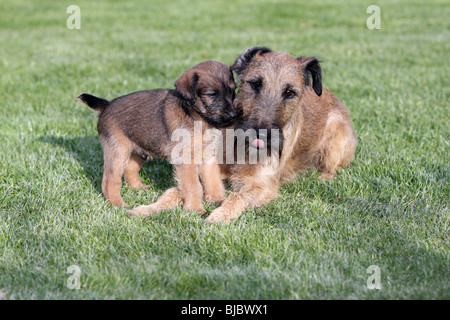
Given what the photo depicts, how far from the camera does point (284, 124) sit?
197 inches

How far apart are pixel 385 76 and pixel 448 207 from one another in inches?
210

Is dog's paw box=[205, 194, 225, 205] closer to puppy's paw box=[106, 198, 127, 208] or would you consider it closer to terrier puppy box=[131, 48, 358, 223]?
terrier puppy box=[131, 48, 358, 223]

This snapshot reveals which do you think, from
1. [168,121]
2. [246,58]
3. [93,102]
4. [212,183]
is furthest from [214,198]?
[93,102]

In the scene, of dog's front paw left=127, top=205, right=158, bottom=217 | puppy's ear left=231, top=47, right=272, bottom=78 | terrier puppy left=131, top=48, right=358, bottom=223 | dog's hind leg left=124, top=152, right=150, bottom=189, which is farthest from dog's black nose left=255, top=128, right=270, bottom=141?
dog's hind leg left=124, top=152, right=150, bottom=189

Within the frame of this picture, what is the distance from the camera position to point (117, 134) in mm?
5172

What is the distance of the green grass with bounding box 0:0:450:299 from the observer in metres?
3.59

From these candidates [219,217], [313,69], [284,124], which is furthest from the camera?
[313,69]

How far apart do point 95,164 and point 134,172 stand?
25.2 inches

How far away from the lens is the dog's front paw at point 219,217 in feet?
15.0

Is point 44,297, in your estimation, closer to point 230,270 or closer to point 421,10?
point 230,270

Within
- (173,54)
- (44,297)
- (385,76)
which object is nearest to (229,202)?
(44,297)

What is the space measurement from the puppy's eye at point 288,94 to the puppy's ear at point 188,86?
0.81 m

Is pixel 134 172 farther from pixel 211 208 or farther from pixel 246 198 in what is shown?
pixel 246 198

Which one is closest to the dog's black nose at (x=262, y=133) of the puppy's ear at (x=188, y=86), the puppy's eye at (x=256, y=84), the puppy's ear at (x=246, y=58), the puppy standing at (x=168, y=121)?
the puppy standing at (x=168, y=121)
